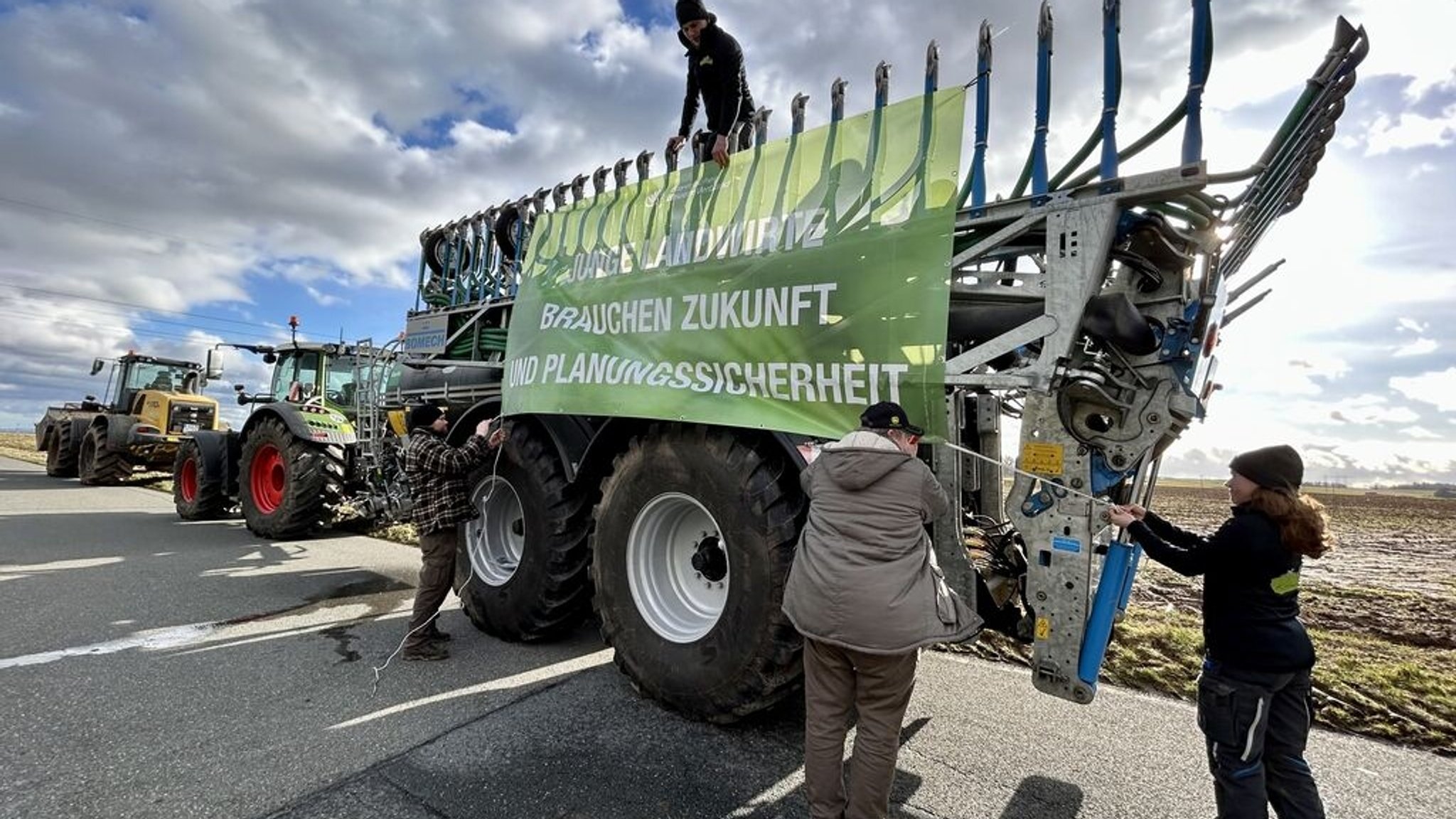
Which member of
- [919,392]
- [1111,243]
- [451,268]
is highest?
[451,268]

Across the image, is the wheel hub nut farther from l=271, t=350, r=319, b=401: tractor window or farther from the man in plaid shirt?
l=271, t=350, r=319, b=401: tractor window

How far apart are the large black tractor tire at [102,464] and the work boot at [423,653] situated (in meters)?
14.7

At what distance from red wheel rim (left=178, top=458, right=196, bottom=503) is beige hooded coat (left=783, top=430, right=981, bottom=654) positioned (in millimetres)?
11539

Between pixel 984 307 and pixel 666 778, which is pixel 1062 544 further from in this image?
pixel 666 778

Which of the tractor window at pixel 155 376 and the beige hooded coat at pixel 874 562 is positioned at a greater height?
the tractor window at pixel 155 376

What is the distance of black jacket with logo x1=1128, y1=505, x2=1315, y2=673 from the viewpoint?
2391mm

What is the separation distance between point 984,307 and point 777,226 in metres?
1.11

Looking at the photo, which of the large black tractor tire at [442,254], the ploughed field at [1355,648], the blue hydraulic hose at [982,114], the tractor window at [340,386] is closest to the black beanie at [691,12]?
the blue hydraulic hose at [982,114]

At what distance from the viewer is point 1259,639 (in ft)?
7.88

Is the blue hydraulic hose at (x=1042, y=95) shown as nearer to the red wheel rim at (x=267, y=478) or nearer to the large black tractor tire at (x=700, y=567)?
the large black tractor tire at (x=700, y=567)

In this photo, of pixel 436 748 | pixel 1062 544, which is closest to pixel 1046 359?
pixel 1062 544

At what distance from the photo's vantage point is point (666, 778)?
9.41ft

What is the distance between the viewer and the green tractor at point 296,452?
Result: 7672mm

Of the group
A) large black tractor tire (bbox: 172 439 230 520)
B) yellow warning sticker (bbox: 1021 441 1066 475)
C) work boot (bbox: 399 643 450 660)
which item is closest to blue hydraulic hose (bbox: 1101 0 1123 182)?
yellow warning sticker (bbox: 1021 441 1066 475)
